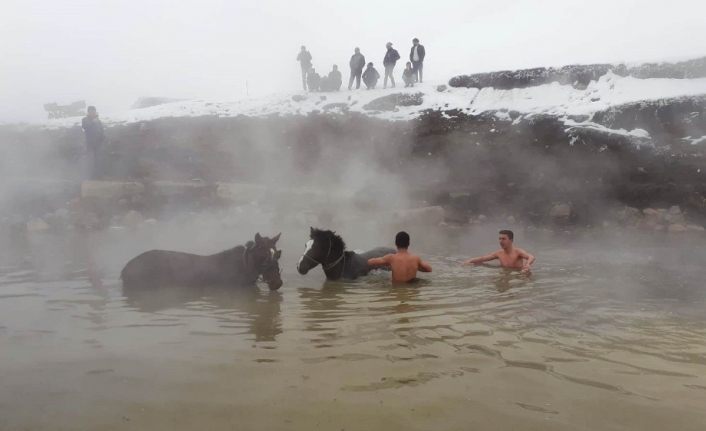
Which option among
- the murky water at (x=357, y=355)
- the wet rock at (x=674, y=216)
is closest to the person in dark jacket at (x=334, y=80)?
the wet rock at (x=674, y=216)

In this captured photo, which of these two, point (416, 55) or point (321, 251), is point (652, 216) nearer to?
point (321, 251)

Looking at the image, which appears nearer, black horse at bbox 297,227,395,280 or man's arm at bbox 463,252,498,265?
black horse at bbox 297,227,395,280

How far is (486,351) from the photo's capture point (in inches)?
188

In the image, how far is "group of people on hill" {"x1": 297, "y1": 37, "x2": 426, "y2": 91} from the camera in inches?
1011

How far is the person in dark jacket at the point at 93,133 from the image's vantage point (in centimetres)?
1836

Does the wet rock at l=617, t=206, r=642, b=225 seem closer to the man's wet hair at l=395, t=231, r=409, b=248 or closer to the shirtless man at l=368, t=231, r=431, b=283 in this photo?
the shirtless man at l=368, t=231, r=431, b=283

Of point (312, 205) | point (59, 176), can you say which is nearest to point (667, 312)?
point (312, 205)

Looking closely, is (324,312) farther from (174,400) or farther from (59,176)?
(59,176)

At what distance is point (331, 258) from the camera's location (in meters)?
8.73

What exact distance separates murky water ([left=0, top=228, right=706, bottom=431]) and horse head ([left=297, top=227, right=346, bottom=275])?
422 mm

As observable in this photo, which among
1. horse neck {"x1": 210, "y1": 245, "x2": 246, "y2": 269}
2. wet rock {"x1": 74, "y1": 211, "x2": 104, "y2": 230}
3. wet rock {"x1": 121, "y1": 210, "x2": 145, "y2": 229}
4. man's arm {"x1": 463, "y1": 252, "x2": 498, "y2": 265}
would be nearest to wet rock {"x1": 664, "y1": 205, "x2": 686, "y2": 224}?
man's arm {"x1": 463, "y1": 252, "x2": 498, "y2": 265}

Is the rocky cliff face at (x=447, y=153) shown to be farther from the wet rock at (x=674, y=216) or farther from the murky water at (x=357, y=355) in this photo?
the murky water at (x=357, y=355)

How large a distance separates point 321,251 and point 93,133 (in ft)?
45.7

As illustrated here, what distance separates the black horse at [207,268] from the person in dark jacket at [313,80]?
70.2 ft
